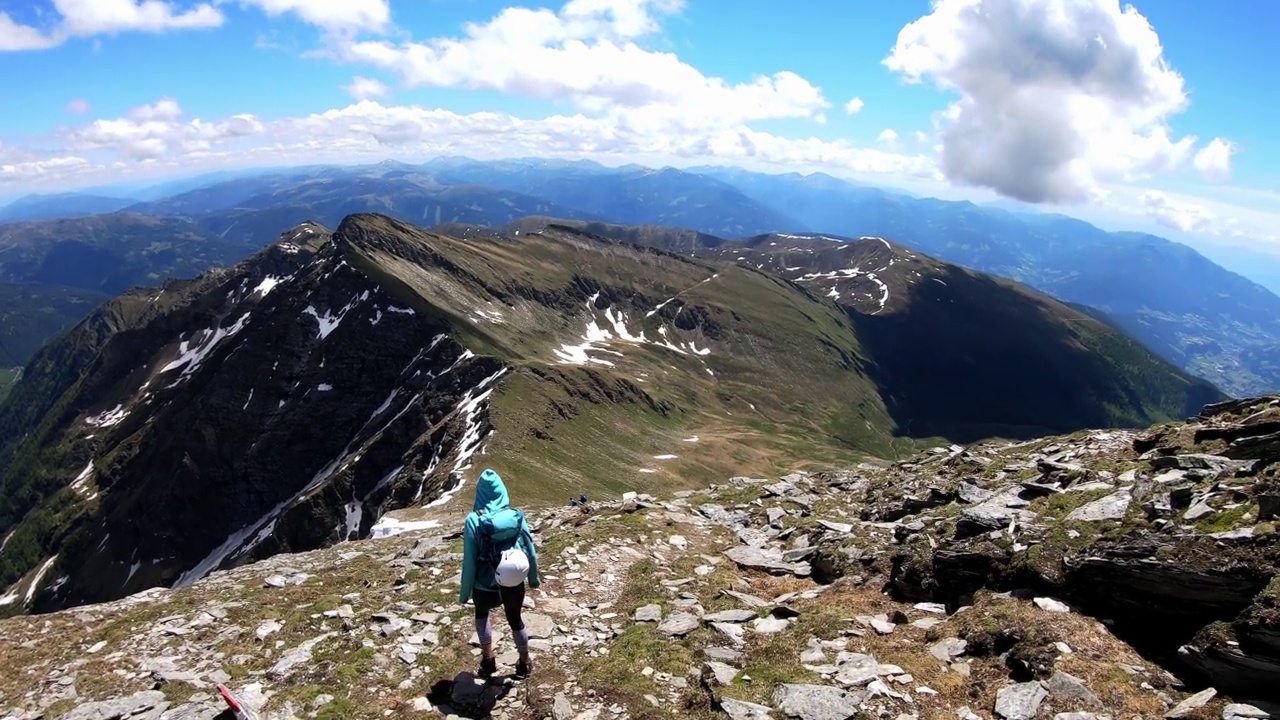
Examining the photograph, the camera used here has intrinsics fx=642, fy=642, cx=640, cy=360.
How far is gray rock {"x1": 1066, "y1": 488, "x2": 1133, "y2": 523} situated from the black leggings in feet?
46.3

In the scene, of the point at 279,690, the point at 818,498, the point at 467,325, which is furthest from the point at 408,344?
the point at 279,690

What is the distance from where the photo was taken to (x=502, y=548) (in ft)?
42.7

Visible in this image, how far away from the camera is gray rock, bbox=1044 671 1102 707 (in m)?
10.9

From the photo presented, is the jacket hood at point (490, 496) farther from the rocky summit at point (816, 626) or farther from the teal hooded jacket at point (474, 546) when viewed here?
the rocky summit at point (816, 626)

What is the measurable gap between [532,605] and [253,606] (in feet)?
27.6

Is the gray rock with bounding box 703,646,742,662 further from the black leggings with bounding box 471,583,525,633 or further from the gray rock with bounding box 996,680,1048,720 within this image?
the gray rock with bounding box 996,680,1048,720

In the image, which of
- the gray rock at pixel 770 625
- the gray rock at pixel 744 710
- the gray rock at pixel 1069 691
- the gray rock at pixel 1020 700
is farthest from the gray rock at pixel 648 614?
the gray rock at pixel 1069 691

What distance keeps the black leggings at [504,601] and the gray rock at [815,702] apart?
522cm

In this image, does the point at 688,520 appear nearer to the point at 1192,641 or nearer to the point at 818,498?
the point at 818,498

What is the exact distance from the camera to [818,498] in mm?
29891

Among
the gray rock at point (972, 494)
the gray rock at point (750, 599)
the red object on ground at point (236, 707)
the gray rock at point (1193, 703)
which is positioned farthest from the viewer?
the gray rock at point (972, 494)

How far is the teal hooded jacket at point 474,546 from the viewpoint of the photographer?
12.9 m

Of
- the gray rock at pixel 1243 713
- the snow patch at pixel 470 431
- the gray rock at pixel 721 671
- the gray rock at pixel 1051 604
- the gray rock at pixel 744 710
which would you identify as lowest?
the snow patch at pixel 470 431

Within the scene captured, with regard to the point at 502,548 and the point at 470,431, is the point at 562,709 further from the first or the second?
the point at 470,431
